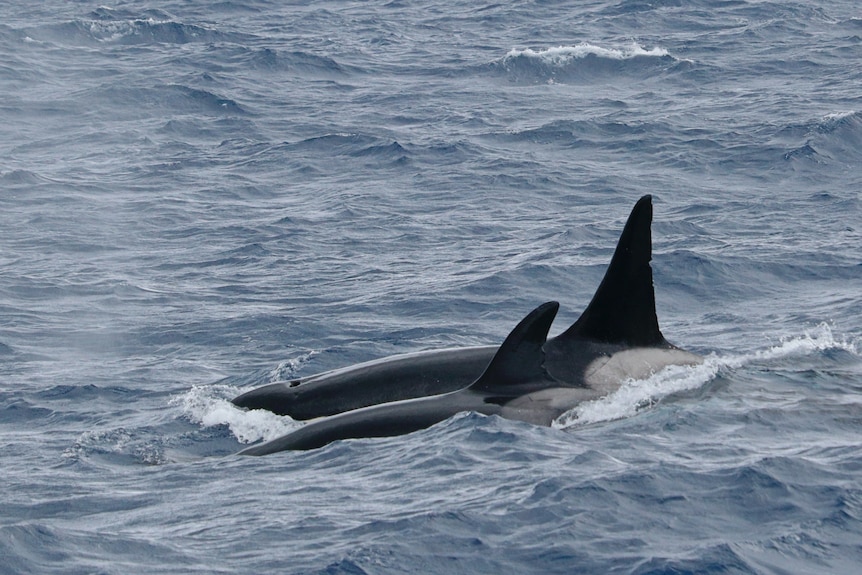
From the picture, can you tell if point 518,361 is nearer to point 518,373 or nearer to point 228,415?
point 518,373

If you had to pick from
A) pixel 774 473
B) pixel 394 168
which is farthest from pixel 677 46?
pixel 774 473

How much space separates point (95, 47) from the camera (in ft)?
167

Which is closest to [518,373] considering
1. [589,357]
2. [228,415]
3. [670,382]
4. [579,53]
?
[589,357]

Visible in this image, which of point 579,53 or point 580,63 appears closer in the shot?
point 580,63

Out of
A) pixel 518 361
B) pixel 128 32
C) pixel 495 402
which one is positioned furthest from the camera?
pixel 128 32

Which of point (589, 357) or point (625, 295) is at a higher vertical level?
point (625, 295)

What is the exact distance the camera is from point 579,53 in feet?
145

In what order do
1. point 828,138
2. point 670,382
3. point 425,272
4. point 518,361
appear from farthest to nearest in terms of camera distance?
point 828,138
point 425,272
point 670,382
point 518,361

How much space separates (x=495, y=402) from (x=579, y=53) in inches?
1171

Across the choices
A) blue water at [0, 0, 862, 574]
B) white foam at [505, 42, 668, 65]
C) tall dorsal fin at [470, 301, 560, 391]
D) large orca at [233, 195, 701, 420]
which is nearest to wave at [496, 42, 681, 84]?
white foam at [505, 42, 668, 65]

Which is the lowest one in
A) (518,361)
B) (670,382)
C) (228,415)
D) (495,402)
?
(228,415)

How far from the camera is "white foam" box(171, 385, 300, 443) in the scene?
17.8m

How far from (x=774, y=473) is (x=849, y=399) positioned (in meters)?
3.27

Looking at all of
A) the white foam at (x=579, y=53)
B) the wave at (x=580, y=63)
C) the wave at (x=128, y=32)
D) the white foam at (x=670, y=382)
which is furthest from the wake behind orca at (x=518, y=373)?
the wave at (x=128, y=32)
